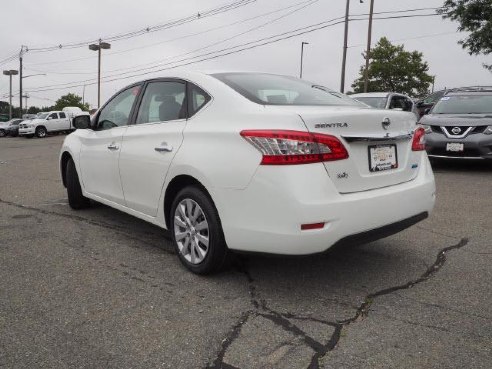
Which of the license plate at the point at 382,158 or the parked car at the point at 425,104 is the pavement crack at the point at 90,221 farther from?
the parked car at the point at 425,104

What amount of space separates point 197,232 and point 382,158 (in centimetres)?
141

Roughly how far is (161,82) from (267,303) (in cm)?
216

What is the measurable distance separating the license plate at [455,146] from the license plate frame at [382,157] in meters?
5.69

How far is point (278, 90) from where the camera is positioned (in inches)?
144

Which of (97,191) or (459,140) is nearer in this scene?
(97,191)

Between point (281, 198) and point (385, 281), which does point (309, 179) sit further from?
point (385, 281)

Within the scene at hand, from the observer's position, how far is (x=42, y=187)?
25.2 feet

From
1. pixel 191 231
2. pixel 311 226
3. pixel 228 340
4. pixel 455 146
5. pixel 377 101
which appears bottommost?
pixel 228 340

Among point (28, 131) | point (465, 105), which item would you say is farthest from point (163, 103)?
point (28, 131)

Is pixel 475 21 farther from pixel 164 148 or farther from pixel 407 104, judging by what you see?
pixel 164 148

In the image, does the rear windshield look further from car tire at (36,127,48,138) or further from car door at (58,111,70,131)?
car door at (58,111,70,131)

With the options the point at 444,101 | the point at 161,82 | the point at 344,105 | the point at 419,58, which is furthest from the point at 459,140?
the point at 419,58

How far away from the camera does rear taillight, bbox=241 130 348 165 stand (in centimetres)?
285

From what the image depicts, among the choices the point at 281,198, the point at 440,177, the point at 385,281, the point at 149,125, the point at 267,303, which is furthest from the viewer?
the point at 440,177
